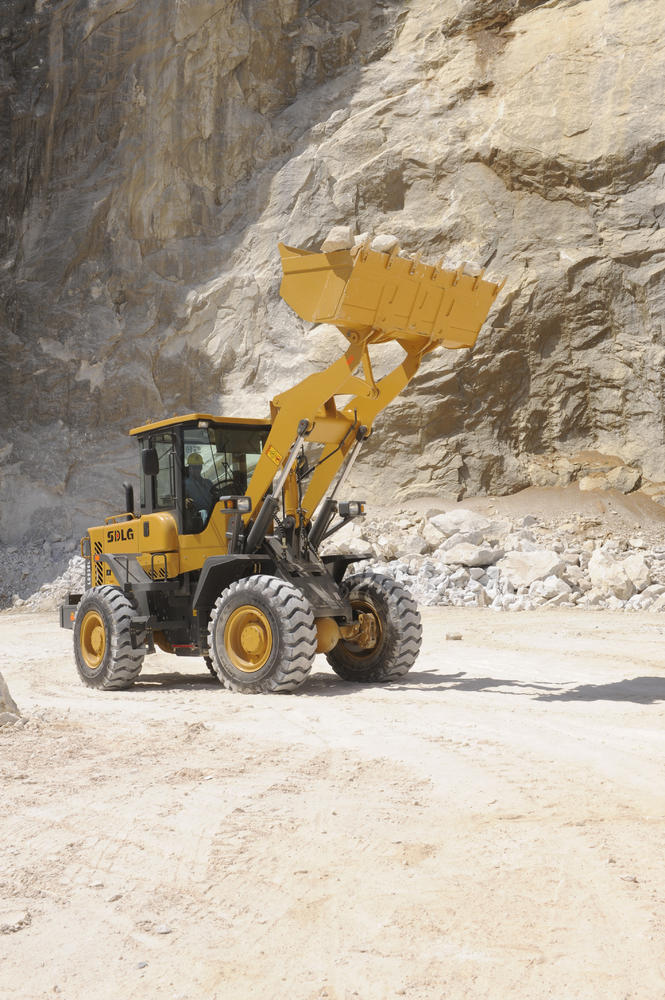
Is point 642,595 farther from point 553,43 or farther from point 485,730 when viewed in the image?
point 553,43

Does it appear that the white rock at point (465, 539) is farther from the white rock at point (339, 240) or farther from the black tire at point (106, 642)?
the white rock at point (339, 240)

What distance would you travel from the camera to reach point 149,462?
970 centimetres

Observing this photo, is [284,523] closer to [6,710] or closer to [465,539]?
[6,710]

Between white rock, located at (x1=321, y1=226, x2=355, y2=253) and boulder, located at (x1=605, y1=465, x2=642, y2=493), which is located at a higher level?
white rock, located at (x1=321, y1=226, x2=355, y2=253)

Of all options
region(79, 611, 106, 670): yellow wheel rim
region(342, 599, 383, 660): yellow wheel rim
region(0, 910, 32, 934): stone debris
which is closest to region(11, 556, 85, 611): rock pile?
region(79, 611, 106, 670): yellow wheel rim

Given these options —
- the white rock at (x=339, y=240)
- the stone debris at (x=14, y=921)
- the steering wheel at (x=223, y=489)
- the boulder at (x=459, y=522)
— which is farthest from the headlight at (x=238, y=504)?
the boulder at (x=459, y=522)

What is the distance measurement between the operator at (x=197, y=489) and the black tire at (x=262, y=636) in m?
1.22

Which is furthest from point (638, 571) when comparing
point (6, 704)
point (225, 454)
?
point (6, 704)

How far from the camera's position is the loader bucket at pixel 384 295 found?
833 centimetres

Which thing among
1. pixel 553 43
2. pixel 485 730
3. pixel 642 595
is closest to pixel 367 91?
pixel 553 43

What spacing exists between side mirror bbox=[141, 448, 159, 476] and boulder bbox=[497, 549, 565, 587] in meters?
8.09

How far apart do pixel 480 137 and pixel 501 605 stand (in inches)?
516

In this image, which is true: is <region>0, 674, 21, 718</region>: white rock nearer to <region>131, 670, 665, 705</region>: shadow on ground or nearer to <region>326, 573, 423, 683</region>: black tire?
<region>131, 670, 665, 705</region>: shadow on ground

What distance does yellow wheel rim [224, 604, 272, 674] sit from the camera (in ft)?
27.7
